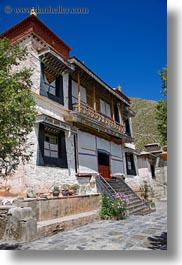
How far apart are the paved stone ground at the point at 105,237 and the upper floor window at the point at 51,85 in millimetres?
4195

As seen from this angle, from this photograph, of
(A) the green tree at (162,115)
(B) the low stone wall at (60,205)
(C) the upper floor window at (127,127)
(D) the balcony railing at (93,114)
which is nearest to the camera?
(A) the green tree at (162,115)

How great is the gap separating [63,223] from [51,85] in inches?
185

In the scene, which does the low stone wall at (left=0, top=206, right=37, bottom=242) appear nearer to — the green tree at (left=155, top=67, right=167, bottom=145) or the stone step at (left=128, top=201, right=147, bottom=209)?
the green tree at (left=155, top=67, right=167, bottom=145)

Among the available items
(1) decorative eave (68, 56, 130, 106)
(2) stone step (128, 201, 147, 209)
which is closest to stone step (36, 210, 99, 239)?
(2) stone step (128, 201, 147, 209)

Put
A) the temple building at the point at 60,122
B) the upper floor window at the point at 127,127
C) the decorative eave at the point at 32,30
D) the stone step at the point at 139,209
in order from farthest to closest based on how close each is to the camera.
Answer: the upper floor window at the point at 127,127, the stone step at the point at 139,209, the decorative eave at the point at 32,30, the temple building at the point at 60,122

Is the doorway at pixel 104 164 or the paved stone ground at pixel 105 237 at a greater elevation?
the doorway at pixel 104 164

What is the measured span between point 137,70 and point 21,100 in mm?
3109

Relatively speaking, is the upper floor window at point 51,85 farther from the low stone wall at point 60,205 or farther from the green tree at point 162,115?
the green tree at point 162,115

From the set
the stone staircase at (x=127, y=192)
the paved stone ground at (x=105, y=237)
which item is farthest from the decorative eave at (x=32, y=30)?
the paved stone ground at (x=105, y=237)

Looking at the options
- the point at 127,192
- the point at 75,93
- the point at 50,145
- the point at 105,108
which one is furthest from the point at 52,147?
the point at 105,108

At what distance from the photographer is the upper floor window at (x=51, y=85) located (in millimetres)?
8024

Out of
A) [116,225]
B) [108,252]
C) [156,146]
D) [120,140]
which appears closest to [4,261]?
[108,252]

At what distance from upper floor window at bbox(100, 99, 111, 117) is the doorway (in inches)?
83.0

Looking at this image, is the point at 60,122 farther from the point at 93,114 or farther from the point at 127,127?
the point at 127,127
